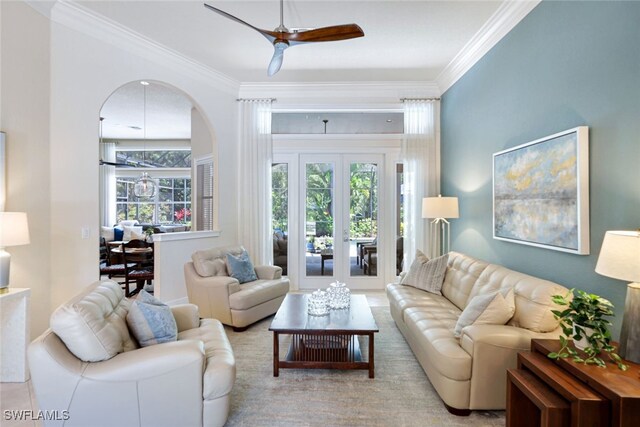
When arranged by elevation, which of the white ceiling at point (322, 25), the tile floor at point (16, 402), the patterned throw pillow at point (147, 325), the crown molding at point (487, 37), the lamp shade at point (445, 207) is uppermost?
the white ceiling at point (322, 25)

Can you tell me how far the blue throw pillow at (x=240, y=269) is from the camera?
13.3 feet

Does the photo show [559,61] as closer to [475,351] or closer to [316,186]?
[475,351]

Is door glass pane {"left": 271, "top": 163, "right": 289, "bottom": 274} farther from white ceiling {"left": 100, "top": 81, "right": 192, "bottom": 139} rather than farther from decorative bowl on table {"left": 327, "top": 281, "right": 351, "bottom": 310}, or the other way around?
decorative bowl on table {"left": 327, "top": 281, "right": 351, "bottom": 310}

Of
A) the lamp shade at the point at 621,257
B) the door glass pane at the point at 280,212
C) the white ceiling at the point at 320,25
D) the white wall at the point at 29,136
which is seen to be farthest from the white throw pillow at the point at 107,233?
the lamp shade at the point at 621,257

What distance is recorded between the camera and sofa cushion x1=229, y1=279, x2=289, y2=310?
11.8 ft

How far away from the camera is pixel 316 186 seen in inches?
214

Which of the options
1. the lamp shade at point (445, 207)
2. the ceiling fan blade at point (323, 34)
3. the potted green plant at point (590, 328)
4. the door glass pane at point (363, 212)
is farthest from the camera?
the door glass pane at point (363, 212)

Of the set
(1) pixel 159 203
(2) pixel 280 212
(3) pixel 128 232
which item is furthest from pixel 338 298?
(1) pixel 159 203

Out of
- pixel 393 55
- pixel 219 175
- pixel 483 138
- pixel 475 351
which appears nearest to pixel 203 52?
pixel 219 175

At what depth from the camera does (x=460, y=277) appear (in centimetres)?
336

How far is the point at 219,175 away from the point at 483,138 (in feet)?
11.8

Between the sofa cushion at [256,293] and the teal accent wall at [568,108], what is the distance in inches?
97.5

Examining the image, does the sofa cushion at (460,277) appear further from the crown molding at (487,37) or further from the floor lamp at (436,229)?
the crown molding at (487,37)

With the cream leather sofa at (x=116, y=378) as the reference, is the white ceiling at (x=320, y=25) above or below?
above
